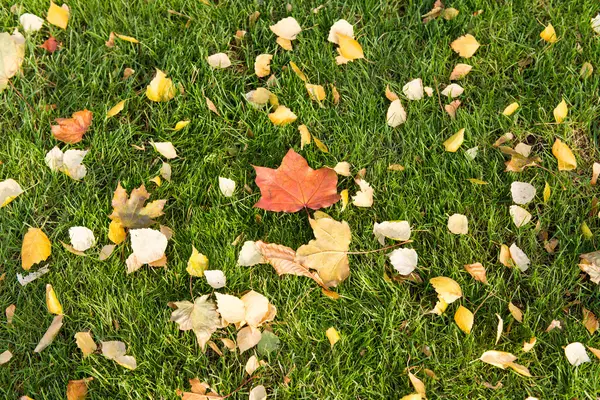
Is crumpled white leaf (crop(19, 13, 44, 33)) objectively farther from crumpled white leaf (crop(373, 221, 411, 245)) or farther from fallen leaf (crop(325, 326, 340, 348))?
fallen leaf (crop(325, 326, 340, 348))

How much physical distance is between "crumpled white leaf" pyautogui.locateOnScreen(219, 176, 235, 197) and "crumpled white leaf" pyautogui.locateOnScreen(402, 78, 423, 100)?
78 cm

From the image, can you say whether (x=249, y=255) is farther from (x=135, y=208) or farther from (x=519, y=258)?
(x=519, y=258)

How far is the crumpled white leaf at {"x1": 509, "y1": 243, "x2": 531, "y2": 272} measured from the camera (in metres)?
2.02

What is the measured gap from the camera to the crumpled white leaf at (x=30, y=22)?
8.49ft

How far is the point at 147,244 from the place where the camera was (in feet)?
6.62

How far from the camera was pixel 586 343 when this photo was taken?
1.85m

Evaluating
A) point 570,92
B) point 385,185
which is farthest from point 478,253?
point 570,92

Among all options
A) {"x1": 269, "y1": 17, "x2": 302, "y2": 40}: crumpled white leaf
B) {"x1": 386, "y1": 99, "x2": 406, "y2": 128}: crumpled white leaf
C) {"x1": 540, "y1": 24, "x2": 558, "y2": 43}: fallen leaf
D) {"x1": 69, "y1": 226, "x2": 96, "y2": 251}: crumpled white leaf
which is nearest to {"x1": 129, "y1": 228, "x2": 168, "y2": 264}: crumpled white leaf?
{"x1": 69, "y1": 226, "x2": 96, "y2": 251}: crumpled white leaf

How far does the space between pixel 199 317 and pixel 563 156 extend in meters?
1.42

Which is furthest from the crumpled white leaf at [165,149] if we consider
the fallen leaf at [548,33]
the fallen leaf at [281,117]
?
the fallen leaf at [548,33]

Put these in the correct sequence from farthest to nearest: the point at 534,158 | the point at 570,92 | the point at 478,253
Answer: the point at 570,92
the point at 534,158
the point at 478,253

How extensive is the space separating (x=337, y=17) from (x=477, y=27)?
0.59 meters

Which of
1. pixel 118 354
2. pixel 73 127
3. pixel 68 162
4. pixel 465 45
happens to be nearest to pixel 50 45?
pixel 73 127

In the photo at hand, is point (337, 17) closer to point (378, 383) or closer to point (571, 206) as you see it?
point (571, 206)
